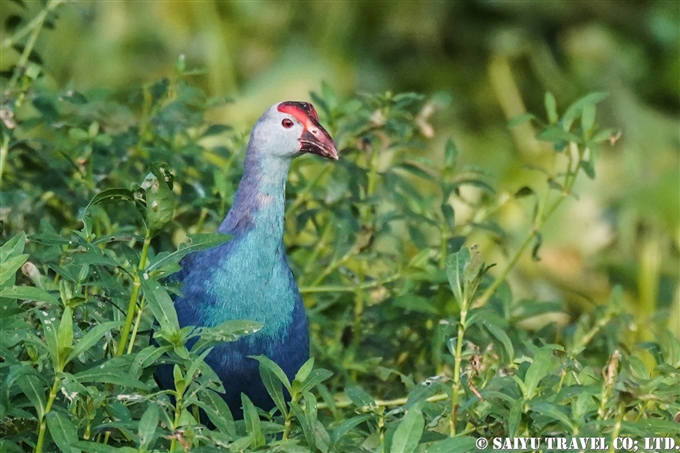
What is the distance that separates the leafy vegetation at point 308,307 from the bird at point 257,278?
9 cm

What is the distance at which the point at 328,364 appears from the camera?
2.59 meters

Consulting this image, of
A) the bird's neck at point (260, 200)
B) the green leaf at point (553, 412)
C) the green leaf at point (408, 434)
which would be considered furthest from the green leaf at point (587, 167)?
the green leaf at point (408, 434)

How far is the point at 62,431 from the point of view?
59.0 inches

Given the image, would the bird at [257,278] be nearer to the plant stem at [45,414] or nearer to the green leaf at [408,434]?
the plant stem at [45,414]

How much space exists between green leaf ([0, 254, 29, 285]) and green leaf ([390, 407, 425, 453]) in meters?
0.58

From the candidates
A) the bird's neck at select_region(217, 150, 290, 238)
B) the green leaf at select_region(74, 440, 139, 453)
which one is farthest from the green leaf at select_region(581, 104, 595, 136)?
the green leaf at select_region(74, 440, 139, 453)

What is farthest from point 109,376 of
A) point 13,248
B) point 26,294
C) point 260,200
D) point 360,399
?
point 260,200

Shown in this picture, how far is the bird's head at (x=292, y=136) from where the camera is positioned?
238 cm

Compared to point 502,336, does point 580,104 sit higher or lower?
higher

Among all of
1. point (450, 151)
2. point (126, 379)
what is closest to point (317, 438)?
point (126, 379)

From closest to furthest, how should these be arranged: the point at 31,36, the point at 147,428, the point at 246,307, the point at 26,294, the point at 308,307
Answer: the point at 147,428 → the point at 26,294 → the point at 246,307 → the point at 31,36 → the point at 308,307

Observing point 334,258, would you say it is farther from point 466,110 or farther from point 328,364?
point 466,110

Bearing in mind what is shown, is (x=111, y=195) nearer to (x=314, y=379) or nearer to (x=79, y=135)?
(x=314, y=379)

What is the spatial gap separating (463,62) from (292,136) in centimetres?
311
